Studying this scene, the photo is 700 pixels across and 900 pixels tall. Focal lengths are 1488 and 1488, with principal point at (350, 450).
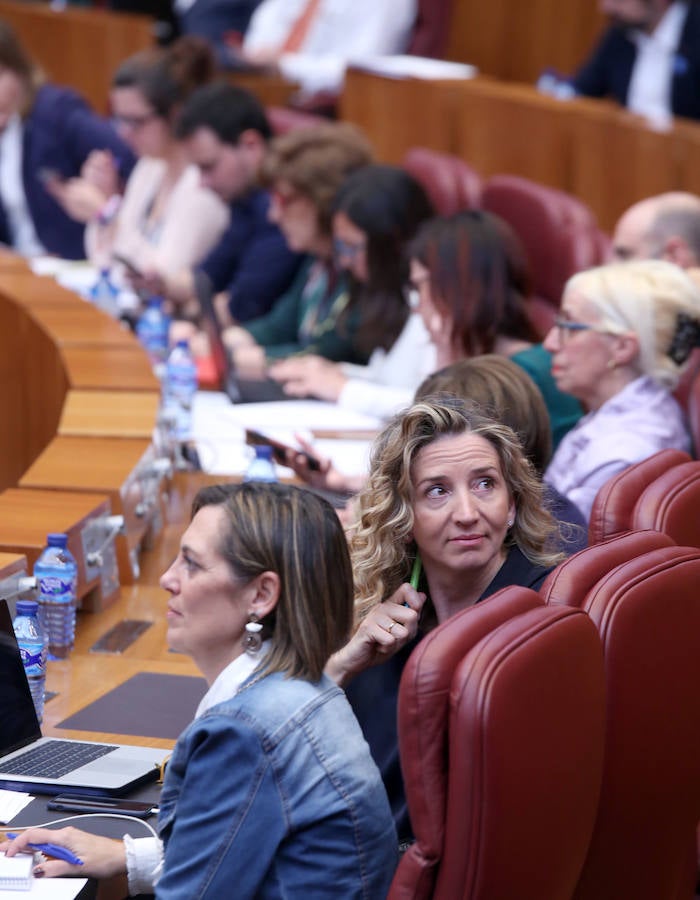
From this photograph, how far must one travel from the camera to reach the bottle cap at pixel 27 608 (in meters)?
2.16

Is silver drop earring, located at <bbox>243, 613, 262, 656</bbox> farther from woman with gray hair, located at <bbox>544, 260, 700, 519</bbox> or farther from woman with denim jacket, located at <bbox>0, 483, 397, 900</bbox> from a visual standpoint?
woman with gray hair, located at <bbox>544, 260, 700, 519</bbox>

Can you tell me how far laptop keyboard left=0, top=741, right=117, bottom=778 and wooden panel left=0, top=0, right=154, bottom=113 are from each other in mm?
6291

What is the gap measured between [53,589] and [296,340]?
2.47m

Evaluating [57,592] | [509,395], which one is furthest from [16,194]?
[509,395]

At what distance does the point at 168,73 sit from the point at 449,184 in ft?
4.87

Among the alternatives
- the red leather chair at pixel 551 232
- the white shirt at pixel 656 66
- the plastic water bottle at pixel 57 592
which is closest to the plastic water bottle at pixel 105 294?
the red leather chair at pixel 551 232

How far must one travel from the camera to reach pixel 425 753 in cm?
145

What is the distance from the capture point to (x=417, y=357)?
397 centimetres

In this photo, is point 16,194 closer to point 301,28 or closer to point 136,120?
point 136,120

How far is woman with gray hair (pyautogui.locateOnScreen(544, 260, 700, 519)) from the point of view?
9.18ft

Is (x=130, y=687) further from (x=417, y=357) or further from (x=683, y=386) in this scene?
(x=417, y=357)

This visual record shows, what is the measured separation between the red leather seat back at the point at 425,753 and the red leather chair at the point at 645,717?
27 cm

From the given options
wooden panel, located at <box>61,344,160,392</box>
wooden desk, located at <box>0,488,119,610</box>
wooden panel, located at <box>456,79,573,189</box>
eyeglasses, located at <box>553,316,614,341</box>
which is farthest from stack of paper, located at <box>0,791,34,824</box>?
wooden panel, located at <box>456,79,573,189</box>

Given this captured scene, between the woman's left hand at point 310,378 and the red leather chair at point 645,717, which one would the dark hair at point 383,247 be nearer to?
the woman's left hand at point 310,378
